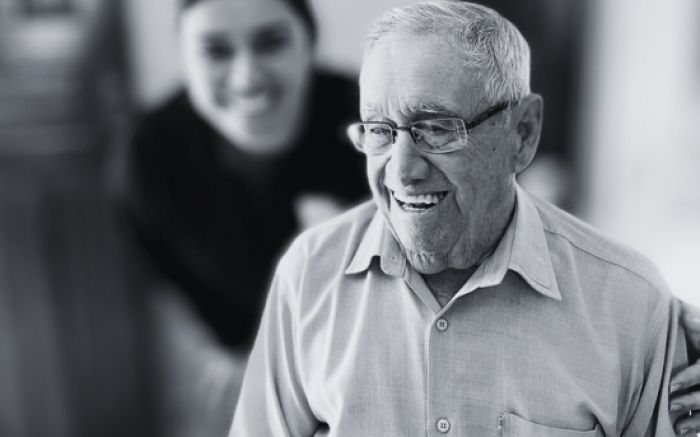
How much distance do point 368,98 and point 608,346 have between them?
352mm

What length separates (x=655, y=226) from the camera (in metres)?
2.97

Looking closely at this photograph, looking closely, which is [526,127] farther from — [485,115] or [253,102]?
[253,102]

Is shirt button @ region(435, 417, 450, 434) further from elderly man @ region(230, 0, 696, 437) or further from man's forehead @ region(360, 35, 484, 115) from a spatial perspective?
man's forehead @ region(360, 35, 484, 115)

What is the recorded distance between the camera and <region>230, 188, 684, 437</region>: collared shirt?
0.76 meters

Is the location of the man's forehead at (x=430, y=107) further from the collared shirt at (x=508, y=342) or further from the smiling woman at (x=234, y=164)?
the smiling woman at (x=234, y=164)

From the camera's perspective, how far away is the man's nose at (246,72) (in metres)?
1.30

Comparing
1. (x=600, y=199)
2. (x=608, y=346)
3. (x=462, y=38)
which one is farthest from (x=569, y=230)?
(x=600, y=199)

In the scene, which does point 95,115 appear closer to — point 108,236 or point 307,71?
point 108,236

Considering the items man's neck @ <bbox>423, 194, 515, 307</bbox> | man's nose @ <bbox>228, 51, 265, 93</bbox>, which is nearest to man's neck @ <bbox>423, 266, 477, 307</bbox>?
man's neck @ <bbox>423, 194, 515, 307</bbox>

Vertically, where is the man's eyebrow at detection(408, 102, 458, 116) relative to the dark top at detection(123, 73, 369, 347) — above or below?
above

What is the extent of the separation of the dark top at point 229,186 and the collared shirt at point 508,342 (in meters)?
0.74

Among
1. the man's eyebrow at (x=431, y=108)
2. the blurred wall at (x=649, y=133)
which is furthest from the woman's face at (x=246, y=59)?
the blurred wall at (x=649, y=133)

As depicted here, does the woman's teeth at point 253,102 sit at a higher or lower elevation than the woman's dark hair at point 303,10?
lower

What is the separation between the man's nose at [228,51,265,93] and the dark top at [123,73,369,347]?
0.26m
